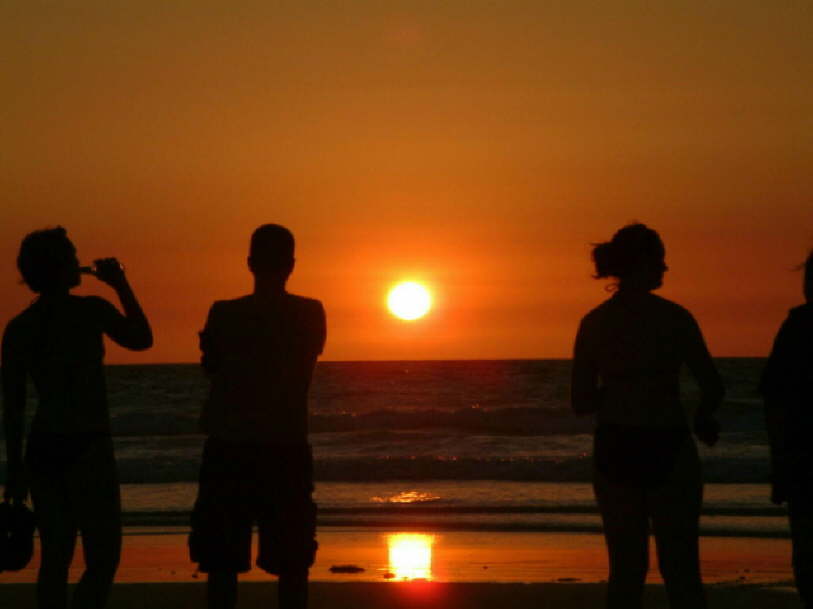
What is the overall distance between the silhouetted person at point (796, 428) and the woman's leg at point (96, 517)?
2.33 metres

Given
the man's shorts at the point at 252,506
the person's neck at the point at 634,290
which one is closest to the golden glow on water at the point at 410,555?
the man's shorts at the point at 252,506

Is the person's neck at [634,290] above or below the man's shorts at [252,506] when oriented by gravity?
above

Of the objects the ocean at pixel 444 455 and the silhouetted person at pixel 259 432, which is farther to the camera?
the ocean at pixel 444 455

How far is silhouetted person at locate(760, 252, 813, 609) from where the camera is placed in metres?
4.76

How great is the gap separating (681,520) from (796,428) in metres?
0.56

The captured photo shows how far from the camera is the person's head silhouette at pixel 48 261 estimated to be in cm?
495

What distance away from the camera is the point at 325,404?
2111 inches

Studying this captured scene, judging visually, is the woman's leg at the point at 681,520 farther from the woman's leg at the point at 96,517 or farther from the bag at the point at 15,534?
the bag at the point at 15,534

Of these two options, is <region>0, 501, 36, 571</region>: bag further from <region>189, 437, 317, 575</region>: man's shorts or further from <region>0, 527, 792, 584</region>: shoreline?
<region>0, 527, 792, 584</region>: shoreline

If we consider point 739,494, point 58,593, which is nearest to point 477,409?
point 739,494

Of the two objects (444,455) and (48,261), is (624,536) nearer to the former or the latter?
(48,261)

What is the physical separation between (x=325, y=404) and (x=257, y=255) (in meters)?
49.0

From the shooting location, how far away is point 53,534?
4930 mm

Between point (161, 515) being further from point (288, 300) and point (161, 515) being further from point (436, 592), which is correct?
point (288, 300)
